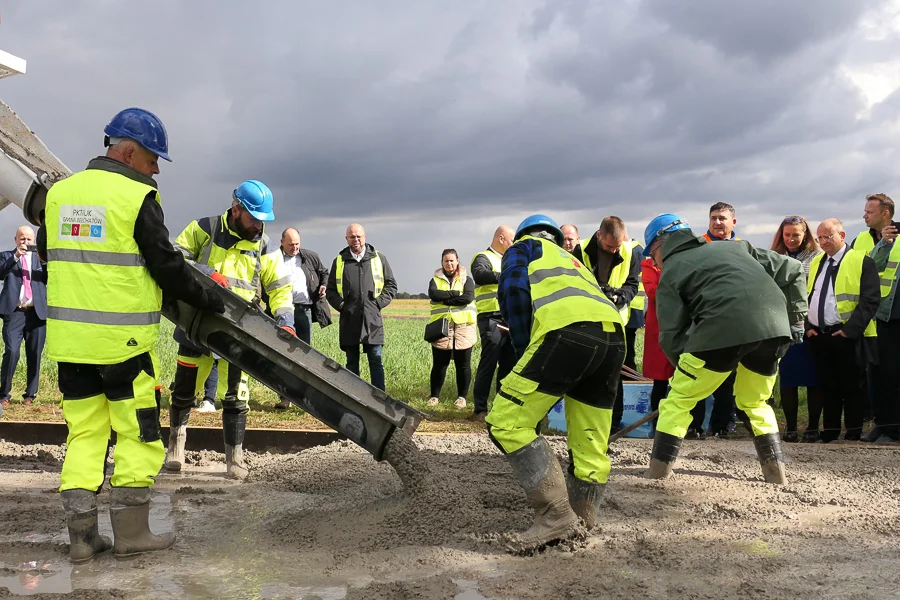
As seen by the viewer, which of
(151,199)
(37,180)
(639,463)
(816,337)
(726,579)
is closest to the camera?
(726,579)

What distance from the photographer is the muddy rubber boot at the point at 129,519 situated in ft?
13.7

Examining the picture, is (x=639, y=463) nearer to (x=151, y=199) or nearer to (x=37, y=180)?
(x=151, y=199)

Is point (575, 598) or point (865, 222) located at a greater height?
point (865, 222)

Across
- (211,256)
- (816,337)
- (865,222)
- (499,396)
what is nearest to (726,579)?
(499,396)

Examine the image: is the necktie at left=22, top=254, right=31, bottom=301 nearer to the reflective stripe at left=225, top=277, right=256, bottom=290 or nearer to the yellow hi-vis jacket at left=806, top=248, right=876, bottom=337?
the reflective stripe at left=225, top=277, right=256, bottom=290

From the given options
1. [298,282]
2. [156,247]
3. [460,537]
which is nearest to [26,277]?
[298,282]

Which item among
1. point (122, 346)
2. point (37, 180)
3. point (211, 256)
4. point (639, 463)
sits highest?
point (37, 180)

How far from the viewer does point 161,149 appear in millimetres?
4332

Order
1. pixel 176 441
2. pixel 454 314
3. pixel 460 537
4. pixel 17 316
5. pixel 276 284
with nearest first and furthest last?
pixel 460 537 < pixel 276 284 < pixel 176 441 < pixel 17 316 < pixel 454 314

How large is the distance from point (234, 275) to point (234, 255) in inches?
5.8

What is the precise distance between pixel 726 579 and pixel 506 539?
111cm

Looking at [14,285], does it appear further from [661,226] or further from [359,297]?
[661,226]

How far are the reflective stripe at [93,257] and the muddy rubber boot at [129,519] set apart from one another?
120 centimetres

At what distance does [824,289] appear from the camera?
746 centimetres
